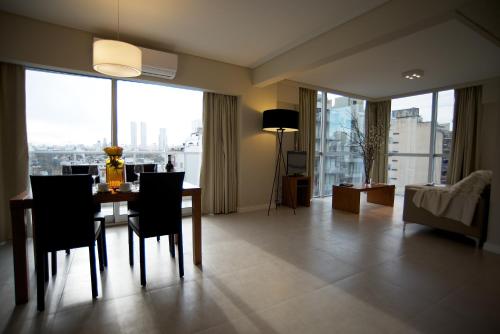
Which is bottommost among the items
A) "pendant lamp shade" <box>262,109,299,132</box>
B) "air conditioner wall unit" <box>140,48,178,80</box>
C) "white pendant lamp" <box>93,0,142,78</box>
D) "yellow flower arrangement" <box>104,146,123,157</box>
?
"yellow flower arrangement" <box>104,146,123,157</box>

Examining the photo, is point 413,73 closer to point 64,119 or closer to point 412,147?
point 412,147

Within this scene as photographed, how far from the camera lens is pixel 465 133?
203 inches

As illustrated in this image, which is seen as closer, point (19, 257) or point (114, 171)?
point (19, 257)

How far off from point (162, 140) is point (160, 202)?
7.68 feet

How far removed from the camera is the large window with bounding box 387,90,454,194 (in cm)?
567

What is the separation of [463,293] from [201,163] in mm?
3679

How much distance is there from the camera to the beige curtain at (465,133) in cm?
505

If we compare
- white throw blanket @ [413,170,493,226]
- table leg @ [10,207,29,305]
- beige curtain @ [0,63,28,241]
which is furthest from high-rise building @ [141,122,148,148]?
white throw blanket @ [413,170,493,226]

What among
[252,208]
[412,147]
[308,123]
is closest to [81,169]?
[252,208]

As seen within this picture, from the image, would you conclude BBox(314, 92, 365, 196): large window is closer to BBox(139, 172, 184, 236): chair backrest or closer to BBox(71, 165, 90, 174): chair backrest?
BBox(139, 172, 184, 236): chair backrest

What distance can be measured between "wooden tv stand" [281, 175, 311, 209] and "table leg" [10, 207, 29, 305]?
150 inches

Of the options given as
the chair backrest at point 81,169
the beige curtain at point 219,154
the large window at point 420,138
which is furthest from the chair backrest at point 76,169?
the large window at point 420,138

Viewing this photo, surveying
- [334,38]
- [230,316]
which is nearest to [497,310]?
[230,316]

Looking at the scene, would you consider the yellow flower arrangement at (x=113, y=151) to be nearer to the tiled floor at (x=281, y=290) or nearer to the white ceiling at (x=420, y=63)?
the tiled floor at (x=281, y=290)
